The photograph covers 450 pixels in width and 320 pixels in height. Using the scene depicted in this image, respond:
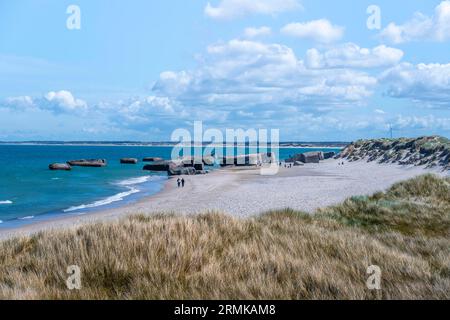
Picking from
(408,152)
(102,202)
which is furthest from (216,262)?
(408,152)

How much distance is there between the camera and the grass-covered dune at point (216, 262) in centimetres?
600

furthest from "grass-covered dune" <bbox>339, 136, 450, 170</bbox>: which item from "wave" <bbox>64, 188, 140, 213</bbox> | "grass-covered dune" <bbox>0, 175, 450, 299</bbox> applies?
"grass-covered dune" <bbox>0, 175, 450, 299</bbox>

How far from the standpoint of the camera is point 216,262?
7148 mm

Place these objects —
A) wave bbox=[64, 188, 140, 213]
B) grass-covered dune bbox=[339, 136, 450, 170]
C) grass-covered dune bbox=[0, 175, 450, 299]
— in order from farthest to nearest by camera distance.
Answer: grass-covered dune bbox=[339, 136, 450, 170], wave bbox=[64, 188, 140, 213], grass-covered dune bbox=[0, 175, 450, 299]

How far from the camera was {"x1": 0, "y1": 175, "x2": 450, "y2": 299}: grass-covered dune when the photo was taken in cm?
600

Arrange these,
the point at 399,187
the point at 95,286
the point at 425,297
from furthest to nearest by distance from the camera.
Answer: the point at 399,187 → the point at 95,286 → the point at 425,297

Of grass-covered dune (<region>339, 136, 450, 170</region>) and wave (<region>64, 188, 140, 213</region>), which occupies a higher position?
grass-covered dune (<region>339, 136, 450, 170</region>)

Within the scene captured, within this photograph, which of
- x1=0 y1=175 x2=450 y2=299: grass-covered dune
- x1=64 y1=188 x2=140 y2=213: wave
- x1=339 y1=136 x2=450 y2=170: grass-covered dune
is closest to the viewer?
x1=0 y1=175 x2=450 y2=299: grass-covered dune

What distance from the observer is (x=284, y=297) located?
5.83m

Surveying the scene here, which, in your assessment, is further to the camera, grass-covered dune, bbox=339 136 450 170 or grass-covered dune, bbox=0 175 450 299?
grass-covered dune, bbox=339 136 450 170

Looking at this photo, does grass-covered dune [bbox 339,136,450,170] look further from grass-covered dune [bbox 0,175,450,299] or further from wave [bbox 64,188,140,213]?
grass-covered dune [bbox 0,175,450,299]
